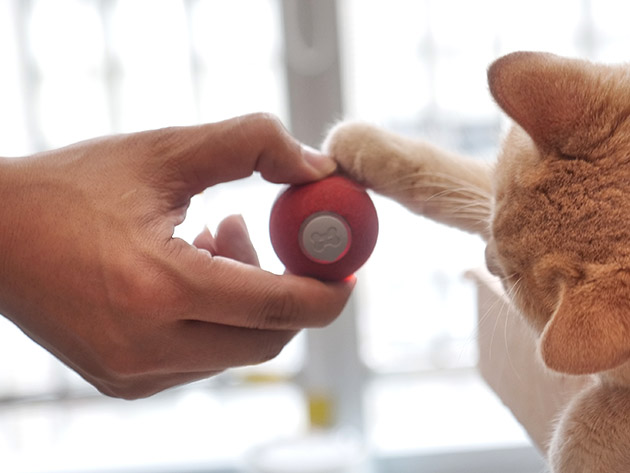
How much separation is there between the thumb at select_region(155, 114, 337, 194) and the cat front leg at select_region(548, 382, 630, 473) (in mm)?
408

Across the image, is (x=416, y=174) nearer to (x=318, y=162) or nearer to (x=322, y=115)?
A: (x=318, y=162)

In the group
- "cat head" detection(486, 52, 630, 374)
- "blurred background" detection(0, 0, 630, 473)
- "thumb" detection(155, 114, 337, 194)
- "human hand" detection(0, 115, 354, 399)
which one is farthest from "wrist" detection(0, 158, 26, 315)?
"blurred background" detection(0, 0, 630, 473)

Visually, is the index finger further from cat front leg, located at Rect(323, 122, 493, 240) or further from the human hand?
cat front leg, located at Rect(323, 122, 493, 240)

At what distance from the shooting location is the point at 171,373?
2.75ft

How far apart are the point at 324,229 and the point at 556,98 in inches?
11.0

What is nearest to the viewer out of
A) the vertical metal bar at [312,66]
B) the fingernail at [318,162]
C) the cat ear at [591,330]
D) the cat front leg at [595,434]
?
the cat ear at [591,330]

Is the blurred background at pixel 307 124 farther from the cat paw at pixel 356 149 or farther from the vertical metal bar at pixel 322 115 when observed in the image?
the cat paw at pixel 356 149

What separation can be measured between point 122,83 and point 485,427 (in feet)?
4.93

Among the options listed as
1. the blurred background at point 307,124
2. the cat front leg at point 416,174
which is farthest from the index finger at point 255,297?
the blurred background at point 307,124

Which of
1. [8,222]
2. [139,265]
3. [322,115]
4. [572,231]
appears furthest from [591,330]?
[322,115]

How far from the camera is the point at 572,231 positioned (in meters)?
0.73

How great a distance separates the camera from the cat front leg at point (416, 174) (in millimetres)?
961

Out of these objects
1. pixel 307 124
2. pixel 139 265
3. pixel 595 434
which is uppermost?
pixel 139 265

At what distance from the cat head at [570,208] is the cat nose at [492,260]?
0.03 metres
